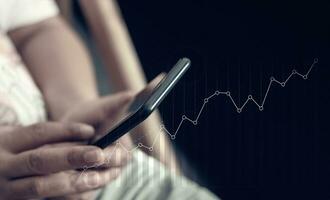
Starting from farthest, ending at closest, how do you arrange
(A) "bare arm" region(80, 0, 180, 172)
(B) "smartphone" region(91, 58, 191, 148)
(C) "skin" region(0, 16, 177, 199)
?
(A) "bare arm" region(80, 0, 180, 172), (C) "skin" region(0, 16, 177, 199), (B) "smartphone" region(91, 58, 191, 148)

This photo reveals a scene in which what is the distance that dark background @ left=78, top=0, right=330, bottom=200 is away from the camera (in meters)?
0.34

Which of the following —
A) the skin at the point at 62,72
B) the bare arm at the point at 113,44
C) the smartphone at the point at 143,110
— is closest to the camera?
the smartphone at the point at 143,110

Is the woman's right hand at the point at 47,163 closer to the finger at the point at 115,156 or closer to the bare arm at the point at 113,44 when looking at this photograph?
the finger at the point at 115,156

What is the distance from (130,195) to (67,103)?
163mm

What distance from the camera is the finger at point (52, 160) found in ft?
0.92

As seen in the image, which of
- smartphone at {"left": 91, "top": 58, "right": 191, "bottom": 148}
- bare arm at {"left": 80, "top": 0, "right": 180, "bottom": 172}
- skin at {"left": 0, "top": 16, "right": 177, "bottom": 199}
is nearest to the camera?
smartphone at {"left": 91, "top": 58, "right": 191, "bottom": 148}

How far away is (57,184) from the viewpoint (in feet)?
1.01

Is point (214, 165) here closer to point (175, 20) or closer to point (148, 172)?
point (148, 172)

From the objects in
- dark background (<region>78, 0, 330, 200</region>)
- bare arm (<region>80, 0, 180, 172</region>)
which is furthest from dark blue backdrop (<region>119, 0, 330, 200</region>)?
bare arm (<region>80, 0, 180, 172</region>)

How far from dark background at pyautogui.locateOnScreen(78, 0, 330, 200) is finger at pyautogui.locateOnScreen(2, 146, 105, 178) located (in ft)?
0.29

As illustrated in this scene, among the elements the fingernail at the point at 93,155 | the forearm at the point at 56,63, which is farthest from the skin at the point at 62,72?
the fingernail at the point at 93,155

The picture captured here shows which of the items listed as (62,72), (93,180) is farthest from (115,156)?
(62,72)

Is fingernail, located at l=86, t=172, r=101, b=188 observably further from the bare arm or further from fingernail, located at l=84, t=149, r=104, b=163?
the bare arm

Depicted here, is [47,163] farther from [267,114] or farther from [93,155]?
[267,114]
